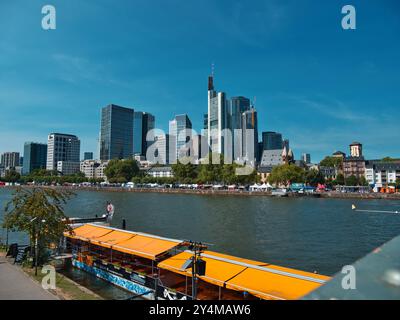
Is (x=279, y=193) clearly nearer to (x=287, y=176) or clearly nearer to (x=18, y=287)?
(x=287, y=176)

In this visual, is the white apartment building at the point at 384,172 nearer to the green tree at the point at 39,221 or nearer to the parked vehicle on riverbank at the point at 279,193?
the parked vehicle on riverbank at the point at 279,193

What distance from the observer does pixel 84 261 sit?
23031 millimetres

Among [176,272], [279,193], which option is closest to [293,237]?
[176,272]

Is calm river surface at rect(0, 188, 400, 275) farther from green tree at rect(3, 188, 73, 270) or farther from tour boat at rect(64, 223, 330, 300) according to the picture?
green tree at rect(3, 188, 73, 270)

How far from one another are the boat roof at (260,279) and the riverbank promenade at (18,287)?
608 cm

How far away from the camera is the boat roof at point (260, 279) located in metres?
11.1

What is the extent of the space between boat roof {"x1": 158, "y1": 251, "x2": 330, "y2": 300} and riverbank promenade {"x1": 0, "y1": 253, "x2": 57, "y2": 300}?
19.9 ft

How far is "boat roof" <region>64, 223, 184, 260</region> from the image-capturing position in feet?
56.4

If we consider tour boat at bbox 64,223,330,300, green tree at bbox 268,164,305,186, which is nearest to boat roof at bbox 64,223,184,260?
tour boat at bbox 64,223,330,300

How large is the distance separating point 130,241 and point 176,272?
205 inches

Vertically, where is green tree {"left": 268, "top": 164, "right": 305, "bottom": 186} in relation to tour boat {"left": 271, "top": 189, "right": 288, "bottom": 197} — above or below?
above
